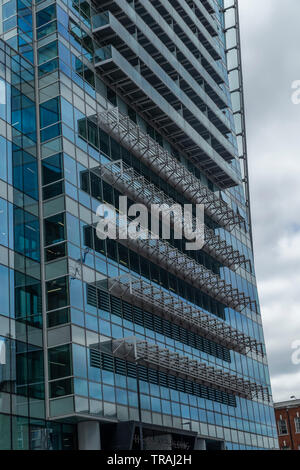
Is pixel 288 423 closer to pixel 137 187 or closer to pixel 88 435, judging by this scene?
pixel 137 187

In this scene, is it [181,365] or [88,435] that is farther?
[181,365]

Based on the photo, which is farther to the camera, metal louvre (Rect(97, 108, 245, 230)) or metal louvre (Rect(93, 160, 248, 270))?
metal louvre (Rect(97, 108, 245, 230))

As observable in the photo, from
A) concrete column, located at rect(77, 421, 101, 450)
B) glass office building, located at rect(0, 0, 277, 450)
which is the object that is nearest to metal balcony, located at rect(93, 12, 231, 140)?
glass office building, located at rect(0, 0, 277, 450)

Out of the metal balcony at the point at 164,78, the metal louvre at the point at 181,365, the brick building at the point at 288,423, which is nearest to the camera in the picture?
the metal louvre at the point at 181,365

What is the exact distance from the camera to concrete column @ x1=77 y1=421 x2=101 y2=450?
39656 mm

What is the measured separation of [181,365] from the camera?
49.0 metres

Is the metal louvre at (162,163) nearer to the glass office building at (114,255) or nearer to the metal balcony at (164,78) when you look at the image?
the glass office building at (114,255)

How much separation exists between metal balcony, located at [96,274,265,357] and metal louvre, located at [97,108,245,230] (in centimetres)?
962

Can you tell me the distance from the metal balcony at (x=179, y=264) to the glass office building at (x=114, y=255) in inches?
7.1

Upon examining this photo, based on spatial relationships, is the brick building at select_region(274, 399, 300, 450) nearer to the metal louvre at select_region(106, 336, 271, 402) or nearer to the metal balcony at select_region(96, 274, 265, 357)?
the metal louvre at select_region(106, 336, 271, 402)

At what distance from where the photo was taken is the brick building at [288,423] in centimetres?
9376

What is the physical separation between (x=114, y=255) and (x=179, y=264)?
8.62 m

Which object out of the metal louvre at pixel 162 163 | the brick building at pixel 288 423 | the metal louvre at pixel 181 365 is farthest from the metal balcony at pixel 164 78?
the brick building at pixel 288 423

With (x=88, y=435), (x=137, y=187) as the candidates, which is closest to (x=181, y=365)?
(x=88, y=435)
